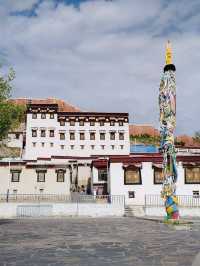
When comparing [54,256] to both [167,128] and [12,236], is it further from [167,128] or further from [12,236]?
[167,128]

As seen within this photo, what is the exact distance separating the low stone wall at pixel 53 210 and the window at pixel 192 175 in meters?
11.1

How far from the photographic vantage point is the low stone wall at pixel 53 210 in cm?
3278

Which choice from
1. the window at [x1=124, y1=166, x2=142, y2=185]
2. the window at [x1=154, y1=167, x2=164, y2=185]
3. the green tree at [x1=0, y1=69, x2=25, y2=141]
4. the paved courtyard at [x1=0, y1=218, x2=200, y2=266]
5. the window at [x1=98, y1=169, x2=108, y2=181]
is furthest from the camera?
the window at [x1=98, y1=169, x2=108, y2=181]

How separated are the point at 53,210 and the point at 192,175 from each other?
16400 millimetres

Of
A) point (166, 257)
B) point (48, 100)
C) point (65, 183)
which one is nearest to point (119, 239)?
point (166, 257)

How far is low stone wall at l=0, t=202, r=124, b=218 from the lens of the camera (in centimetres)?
3278

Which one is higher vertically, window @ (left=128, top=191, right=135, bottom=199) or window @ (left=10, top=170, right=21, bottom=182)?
window @ (left=10, top=170, right=21, bottom=182)

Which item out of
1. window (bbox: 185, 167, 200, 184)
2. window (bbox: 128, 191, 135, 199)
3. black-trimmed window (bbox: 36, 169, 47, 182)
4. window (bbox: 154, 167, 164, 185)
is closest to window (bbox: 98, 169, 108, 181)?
window (bbox: 128, 191, 135, 199)

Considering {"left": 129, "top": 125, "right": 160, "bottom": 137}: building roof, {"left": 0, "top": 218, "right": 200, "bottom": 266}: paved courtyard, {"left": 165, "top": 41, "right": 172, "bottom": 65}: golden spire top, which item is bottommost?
{"left": 0, "top": 218, "right": 200, "bottom": 266}: paved courtyard

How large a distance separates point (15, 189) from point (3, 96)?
18.8 meters

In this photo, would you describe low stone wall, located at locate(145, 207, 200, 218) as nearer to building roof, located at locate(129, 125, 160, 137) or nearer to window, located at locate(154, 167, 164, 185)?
window, located at locate(154, 167, 164, 185)

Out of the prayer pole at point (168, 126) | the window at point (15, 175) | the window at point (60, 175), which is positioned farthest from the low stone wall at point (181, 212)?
the window at point (15, 175)

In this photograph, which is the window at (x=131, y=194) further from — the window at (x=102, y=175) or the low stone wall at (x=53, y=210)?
the low stone wall at (x=53, y=210)

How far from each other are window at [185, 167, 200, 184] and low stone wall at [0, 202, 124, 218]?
11065mm
